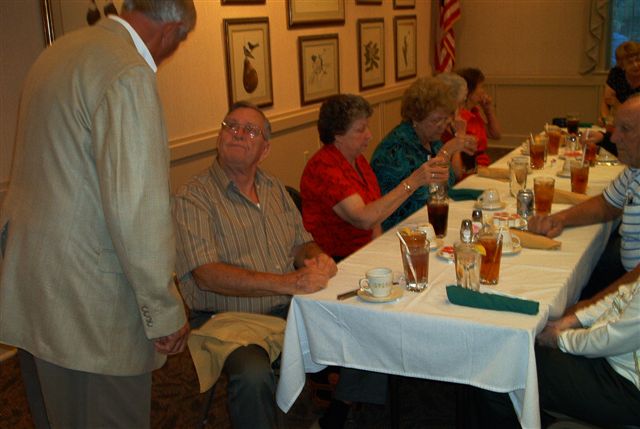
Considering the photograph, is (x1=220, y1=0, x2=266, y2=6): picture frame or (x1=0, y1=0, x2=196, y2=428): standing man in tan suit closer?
(x1=0, y1=0, x2=196, y2=428): standing man in tan suit

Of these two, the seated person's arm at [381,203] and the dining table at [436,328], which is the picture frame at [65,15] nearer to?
the seated person's arm at [381,203]

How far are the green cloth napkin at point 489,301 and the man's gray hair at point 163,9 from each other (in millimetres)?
1034

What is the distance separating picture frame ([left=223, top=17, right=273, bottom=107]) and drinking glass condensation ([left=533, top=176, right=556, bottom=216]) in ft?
8.09

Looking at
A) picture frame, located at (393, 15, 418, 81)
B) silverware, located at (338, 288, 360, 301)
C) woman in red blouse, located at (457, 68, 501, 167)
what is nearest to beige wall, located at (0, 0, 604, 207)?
picture frame, located at (393, 15, 418, 81)

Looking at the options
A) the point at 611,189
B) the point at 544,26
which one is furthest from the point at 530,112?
the point at 611,189

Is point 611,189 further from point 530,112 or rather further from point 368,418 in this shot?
point 530,112

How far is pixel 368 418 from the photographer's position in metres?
2.81

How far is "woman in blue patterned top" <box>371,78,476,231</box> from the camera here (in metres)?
3.31

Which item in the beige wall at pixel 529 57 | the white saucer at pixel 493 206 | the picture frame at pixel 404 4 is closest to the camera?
the white saucer at pixel 493 206

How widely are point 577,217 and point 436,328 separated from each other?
1.12m

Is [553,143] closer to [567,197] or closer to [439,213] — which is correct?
[567,197]

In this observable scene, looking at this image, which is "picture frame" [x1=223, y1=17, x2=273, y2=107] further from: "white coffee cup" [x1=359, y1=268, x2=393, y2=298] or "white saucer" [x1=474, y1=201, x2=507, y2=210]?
"white coffee cup" [x1=359, y1=268, x2=393, y2=298]

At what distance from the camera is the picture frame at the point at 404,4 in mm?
7211

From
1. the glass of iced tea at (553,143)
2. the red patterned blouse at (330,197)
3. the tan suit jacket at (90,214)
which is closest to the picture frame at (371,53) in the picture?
the glass of iced tea at (553,143)
